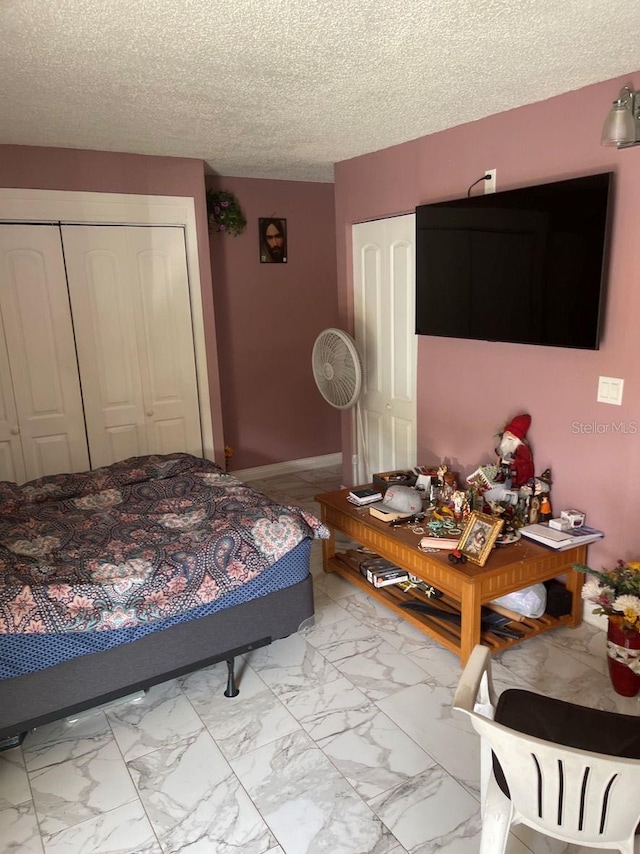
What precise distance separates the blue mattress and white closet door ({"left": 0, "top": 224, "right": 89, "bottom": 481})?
200 cm

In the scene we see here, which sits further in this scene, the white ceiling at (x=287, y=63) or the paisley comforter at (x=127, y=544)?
the paisley comforter at (x=127, y=544)

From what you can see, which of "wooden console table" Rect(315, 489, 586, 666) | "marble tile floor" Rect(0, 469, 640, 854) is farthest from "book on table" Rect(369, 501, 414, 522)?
"marble tile floor" Rect(0, 469, 640, 854)

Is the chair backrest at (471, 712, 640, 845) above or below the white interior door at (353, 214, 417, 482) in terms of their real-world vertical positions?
below

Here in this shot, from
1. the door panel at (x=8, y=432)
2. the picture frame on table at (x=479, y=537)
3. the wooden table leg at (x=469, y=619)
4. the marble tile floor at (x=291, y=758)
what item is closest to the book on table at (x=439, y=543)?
the picture frame on table at (x=479, y=537)

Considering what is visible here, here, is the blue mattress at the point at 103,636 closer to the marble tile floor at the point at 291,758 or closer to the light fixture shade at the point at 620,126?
the marble tile floor at the point at 291,758

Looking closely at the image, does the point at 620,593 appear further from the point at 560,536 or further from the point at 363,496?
the point at 363,496

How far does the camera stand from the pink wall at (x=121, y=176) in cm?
354

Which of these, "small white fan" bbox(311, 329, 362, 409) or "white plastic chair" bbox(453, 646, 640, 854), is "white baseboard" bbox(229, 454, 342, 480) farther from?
"white plastic chair" bbox(453, 646, 640, 854)

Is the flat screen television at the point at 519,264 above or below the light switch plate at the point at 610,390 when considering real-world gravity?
above

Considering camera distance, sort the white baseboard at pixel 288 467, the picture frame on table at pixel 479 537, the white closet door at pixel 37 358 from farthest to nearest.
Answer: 1. the white baseboard at pixel 288 467
2. the white closet door at pixel 37 358
3. the picture frame on table at pixel 479 537

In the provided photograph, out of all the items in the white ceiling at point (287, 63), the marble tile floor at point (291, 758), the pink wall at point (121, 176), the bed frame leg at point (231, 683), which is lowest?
the marble tile floor at point (291, 758)

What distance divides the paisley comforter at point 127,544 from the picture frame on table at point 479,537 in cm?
62

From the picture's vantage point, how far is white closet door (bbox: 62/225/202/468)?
385 cm

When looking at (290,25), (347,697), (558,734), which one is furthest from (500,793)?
(290,25)
